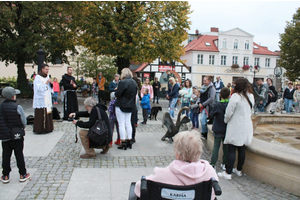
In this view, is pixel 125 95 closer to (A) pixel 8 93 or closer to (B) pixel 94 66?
(A) pixel 8 93

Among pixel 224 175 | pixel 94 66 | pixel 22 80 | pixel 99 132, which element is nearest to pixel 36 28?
pixel 22 80

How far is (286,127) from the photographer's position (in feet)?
27.0

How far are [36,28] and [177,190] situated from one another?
17.6m

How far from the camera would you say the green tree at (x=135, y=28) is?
1566 centimetres

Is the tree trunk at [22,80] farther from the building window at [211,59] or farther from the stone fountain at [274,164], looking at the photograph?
A: the building window at [211,59]

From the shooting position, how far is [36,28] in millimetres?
16984

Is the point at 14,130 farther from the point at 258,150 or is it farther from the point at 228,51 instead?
the point at 228,51

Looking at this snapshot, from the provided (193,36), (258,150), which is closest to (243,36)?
(193,36)

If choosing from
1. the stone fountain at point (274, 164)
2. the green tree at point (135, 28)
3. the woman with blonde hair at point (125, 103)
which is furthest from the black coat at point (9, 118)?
the green tree at point (135, 28)

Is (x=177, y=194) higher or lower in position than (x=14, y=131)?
lower

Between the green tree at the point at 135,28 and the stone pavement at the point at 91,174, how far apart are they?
9751 millimetres

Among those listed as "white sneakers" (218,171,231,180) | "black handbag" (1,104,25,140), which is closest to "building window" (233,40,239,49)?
"white sneakers" (218,171,231,180)

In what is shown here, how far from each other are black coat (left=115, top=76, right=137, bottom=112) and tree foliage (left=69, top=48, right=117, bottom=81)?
21072 millimetres

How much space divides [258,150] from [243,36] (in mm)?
48514
